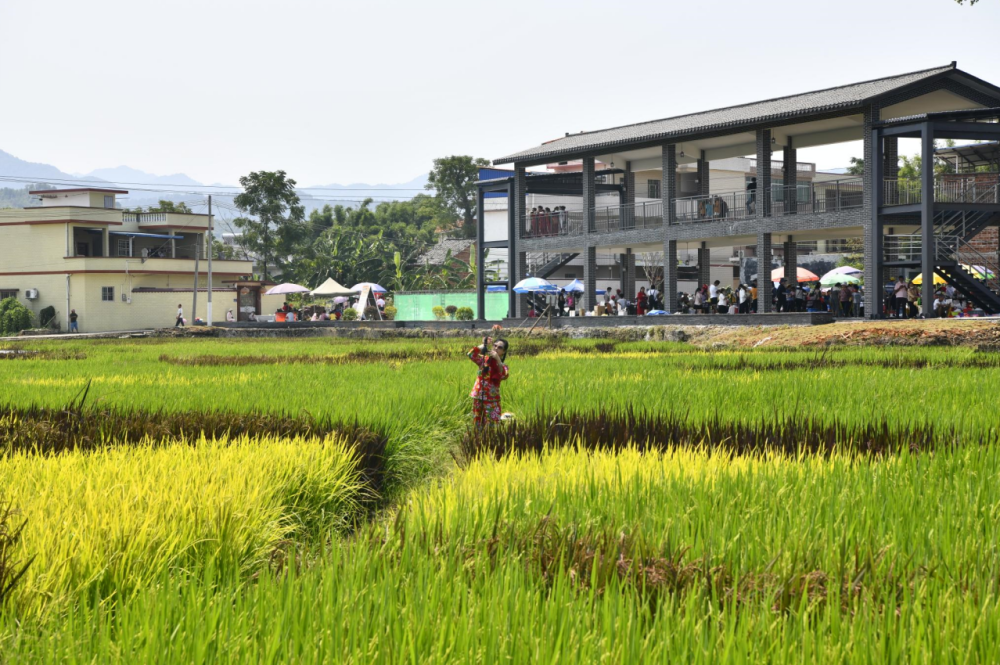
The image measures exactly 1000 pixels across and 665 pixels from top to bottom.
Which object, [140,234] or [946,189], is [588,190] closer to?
[946,189]

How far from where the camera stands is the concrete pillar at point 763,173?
107ft

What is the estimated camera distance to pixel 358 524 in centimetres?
673

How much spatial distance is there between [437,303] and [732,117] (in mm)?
20143

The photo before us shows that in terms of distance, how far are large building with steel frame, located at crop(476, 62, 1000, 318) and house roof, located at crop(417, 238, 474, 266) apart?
2553 cm

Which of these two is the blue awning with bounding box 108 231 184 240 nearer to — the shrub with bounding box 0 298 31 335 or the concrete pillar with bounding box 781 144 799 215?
the shrub with bounding box 0 298 31 335

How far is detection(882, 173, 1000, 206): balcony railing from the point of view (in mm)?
27984

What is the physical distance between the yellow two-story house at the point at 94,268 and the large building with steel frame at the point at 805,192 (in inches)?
854

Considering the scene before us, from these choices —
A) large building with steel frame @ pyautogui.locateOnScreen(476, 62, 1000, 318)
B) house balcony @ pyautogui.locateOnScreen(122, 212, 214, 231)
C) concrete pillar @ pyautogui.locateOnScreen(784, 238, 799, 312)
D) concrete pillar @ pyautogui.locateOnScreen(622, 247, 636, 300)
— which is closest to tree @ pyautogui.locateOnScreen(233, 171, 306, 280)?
house balcony @ pyautogui.locateOnScreen(122, 212, 214, 231)

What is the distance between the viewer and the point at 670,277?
117ft

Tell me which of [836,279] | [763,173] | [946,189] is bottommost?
[836,279]

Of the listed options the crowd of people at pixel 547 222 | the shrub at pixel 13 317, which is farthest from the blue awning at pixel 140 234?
the crowd of people at pixel 547 222

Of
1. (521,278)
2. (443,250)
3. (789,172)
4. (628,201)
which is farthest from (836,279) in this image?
(443,250)

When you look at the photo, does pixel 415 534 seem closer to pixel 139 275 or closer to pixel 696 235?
pixel 696 235

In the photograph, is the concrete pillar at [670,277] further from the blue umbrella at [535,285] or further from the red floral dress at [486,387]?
the red floral dress at [486,387]
